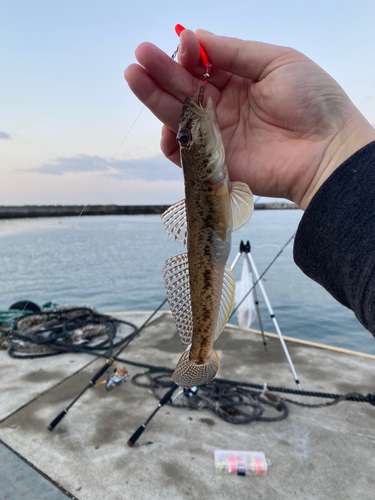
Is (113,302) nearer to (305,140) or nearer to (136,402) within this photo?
(136,402)

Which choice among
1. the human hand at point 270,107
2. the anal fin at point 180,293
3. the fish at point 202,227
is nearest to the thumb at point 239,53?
the human hand at point 270,107

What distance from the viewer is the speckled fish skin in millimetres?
2031

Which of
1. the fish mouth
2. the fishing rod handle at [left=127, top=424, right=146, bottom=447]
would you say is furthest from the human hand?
the fishing rod handle at [left=127, top=424, right=146, bottom=447]

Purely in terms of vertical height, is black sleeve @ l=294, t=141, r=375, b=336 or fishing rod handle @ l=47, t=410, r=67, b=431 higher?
black sleeve @ l=294, t=141, r=375, b=336

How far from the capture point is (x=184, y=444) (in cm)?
442

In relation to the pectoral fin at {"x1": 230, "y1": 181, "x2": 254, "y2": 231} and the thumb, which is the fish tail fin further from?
the thumb

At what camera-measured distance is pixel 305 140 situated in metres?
2.45

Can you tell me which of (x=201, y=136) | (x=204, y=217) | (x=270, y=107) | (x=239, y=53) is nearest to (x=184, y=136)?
(x=201, y=136)

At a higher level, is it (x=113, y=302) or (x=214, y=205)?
(x=214, y=205)

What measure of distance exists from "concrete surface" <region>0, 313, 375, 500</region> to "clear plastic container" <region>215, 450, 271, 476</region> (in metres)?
0.07

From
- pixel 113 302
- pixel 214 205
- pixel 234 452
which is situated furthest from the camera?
pixel 113 302

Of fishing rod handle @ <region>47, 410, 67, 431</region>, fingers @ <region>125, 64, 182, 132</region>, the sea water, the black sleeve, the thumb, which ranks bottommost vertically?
the sea water

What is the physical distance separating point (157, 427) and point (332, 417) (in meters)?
2.62

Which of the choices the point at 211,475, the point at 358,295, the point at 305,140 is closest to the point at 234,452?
the point at 211,475
